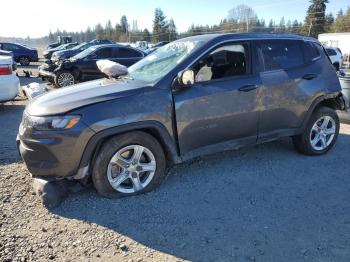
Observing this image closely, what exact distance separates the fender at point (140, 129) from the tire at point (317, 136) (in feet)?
7.20

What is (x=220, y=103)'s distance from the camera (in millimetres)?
4488

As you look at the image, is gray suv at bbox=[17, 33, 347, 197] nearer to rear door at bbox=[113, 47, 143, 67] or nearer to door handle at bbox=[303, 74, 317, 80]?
door handle at bbox=[303, 74, 317, 80]

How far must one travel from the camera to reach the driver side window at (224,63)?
4.54 meters

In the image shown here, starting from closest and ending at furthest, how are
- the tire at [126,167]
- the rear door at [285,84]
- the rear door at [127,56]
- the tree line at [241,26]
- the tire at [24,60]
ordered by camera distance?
the tire at [126,167], the rear door at [285,84], the rear door at [127,56], the tire at [24,60], the tree line at [241,26]

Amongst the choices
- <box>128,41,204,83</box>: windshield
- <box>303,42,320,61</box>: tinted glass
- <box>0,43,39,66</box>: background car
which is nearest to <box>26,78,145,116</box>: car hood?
<box>128,41,204,83</box>: windshield

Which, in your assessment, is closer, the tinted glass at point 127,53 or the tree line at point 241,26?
the tinted glass at point 127,53

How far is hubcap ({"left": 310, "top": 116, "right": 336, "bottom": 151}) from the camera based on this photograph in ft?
18.3

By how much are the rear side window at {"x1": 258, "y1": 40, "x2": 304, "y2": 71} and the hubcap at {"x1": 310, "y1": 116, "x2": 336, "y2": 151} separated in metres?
1.01

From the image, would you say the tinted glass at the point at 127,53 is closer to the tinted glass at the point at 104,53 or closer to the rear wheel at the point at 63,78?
the tinted glass at the point at 104,53

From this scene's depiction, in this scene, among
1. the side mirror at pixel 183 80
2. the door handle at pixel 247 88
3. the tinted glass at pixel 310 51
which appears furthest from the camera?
the tinted glass at pixel 310 51

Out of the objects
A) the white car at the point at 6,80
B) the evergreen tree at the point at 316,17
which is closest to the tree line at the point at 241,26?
the evergreen tree at the point at 316,17

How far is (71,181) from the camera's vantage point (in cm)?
437

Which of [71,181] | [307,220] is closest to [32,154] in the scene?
[71,181]

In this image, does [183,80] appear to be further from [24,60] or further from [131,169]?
[24,60]
